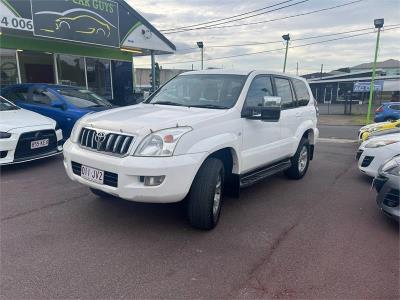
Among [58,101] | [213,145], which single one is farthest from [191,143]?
[58,101]

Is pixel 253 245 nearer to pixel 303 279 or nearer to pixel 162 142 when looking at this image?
pixel 303 279

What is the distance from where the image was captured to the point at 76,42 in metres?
11.9

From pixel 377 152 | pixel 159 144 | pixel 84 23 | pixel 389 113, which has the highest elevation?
pixel 84 23

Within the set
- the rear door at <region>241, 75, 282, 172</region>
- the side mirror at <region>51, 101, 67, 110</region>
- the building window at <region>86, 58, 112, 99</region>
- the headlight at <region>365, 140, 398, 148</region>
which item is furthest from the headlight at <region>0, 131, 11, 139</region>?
the building window at <region>86, 58, 112, 99</region>

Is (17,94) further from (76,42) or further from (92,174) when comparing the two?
(92,174)

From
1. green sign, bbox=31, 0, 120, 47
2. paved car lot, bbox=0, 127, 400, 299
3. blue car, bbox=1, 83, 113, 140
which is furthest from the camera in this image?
green sign, bbox=31, 0, 120, 47

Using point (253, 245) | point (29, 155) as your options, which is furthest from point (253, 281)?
A: point (29, 155)

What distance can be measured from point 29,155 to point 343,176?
5.96 meters

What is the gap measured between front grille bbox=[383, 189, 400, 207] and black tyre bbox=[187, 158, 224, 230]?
2.03 m

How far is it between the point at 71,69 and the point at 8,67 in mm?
2565

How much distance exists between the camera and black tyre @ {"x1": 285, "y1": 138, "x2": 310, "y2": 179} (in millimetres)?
5895

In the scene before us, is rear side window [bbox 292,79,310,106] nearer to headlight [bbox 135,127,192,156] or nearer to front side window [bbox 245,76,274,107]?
front side window [bbox 245,76,274,107]

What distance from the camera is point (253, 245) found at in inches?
138

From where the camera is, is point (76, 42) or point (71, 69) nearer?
point (76, 42)
